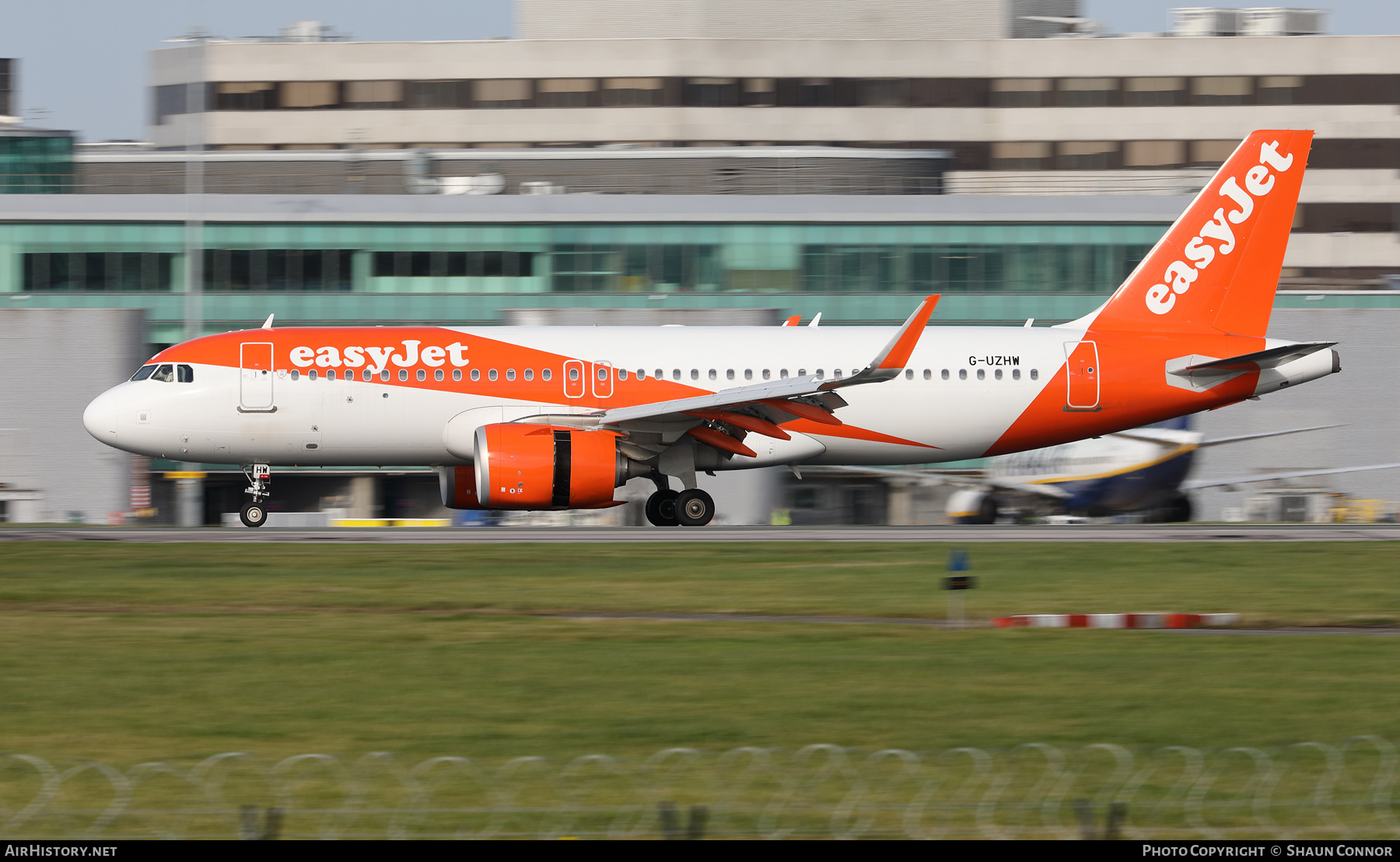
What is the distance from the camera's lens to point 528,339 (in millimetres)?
33031

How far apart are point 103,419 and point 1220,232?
23.4 metres

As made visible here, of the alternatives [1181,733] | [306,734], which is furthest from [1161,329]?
[306,734]

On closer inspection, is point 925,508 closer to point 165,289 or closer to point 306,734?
point 165,289

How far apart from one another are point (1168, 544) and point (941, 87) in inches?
2443

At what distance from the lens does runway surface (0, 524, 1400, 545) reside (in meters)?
29.9

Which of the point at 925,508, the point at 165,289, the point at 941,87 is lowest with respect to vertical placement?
the point at 925,508

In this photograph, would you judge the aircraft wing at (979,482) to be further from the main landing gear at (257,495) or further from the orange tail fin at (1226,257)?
the main landing gear at (257,495)

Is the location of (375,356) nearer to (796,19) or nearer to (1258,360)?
(1258,360)

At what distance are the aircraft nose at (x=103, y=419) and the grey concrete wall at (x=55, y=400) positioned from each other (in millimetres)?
16426

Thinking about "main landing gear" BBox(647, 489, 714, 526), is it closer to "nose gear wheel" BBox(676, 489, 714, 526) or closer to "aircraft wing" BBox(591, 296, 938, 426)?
"nose gear wheel" BBox(676, 489, 714, 526)

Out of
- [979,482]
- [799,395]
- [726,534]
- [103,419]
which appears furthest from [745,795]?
[979,482]

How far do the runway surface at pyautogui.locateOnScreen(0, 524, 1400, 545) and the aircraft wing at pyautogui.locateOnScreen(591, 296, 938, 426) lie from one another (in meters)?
2.31

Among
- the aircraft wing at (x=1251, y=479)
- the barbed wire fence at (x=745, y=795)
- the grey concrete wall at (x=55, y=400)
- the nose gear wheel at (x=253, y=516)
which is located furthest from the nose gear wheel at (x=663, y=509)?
the grey concrete wall at (x=55, y=400)

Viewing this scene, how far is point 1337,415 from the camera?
5197cm
